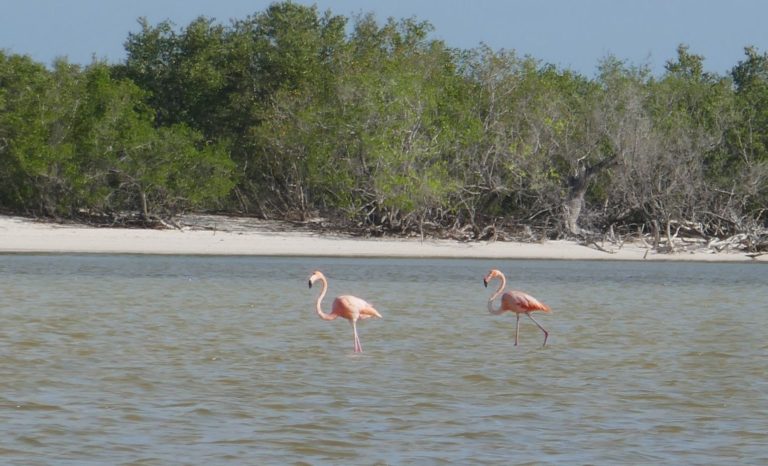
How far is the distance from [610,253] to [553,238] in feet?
11.9

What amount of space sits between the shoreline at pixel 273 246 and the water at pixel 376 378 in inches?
466

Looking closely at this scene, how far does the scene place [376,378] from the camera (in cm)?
1334

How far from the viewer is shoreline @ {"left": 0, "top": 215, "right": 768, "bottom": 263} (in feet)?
128

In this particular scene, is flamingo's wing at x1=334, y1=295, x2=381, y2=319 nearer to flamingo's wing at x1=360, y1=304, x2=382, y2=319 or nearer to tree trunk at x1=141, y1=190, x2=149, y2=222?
flamingo's wing at x1=360, y1=304, x2=382, y2=319

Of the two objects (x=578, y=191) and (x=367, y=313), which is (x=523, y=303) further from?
(x=578, y=191)

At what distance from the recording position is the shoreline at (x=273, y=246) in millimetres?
38906

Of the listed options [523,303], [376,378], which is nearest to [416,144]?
[523,303]

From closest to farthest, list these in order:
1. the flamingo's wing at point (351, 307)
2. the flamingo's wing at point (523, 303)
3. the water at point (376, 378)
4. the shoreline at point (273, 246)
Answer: the water at point (376, 378) → the flamingo's wing at point (351, 307) → the flamingo's wing at point (523, 303) → the shoreline at point (273, 246)

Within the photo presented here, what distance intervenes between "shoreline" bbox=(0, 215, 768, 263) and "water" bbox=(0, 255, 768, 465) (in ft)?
38.8

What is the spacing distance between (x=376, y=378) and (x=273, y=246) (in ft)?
89.2

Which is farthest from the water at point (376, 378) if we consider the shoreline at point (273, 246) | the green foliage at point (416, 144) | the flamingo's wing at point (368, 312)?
the green foliage at point (416, 144)

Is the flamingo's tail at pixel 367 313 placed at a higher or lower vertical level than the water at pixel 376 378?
higher

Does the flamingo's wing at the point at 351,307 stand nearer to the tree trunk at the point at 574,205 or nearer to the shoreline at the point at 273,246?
the shoreline at the point at 273,246

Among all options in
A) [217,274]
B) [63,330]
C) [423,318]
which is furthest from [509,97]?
[63,330]
